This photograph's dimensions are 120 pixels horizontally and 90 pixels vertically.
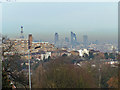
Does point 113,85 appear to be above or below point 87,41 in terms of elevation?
below

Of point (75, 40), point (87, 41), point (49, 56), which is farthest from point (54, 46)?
point (87, 41)

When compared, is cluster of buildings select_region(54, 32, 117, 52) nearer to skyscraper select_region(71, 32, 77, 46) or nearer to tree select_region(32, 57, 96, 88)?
skyscraper select_region(71, 32, 77, 46)

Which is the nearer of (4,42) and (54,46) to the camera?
(4,42)

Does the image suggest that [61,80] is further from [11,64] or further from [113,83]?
[113,83]

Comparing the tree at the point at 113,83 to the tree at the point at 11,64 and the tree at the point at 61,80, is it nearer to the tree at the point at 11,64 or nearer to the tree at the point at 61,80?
the tree at the point at 61,80

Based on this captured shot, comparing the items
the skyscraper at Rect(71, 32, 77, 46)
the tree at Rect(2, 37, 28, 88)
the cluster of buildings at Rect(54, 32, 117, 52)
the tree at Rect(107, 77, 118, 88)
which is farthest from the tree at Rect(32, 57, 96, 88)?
the skyscraper at Rect(71, 32, 77, 46)

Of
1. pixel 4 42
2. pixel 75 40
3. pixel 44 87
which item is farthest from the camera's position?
pixel 75 40

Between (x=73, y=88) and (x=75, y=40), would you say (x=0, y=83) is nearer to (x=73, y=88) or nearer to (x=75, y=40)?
(x=73, y=88)

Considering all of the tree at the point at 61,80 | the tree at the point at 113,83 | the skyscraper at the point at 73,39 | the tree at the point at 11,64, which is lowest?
the tree at the point at 113,83

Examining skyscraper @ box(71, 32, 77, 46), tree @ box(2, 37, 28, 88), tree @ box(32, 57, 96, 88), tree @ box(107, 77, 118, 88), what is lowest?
tree @ box(107, 77, 118, 88)

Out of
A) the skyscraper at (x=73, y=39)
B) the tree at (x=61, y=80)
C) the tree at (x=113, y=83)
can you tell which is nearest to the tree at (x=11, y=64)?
the tree at (x=61, y=80)

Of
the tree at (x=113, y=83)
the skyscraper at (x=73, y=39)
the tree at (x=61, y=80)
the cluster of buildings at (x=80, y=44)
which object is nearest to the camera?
the tree at (x=61, y=80)
